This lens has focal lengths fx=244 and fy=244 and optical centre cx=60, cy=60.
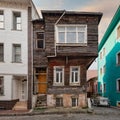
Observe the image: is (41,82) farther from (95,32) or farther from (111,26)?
(111,26)

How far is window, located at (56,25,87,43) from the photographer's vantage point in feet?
71.4

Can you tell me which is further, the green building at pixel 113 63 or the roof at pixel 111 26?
the green building at pixel 113 63

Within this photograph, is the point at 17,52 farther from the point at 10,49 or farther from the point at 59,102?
the point at 59,102

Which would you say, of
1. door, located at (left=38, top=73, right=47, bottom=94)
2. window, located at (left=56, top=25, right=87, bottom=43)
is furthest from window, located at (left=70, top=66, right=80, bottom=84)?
door, located at (left=38, top=73, right=47, bottom=94)

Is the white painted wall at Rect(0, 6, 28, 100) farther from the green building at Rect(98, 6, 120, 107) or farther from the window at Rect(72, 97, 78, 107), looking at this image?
the green building at Rect(98, 6, 120, 107)

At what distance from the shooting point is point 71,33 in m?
21.8

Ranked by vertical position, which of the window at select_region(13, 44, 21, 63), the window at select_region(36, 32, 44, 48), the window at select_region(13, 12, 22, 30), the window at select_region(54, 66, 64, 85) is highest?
the window at select_region(13, 12, 22, 30)

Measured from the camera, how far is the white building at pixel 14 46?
21.9 meters

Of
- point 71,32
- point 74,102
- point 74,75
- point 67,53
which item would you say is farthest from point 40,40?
point 74,102

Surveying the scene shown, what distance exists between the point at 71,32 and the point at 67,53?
1981 mm

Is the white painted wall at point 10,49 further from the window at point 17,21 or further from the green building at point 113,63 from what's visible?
the green building at point 113,63

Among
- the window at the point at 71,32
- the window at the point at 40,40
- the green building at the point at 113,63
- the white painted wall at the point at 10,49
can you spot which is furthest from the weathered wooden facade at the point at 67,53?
the green building at the point at 113,63

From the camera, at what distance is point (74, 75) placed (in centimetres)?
2242

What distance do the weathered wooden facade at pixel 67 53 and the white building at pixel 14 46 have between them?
1.16m
